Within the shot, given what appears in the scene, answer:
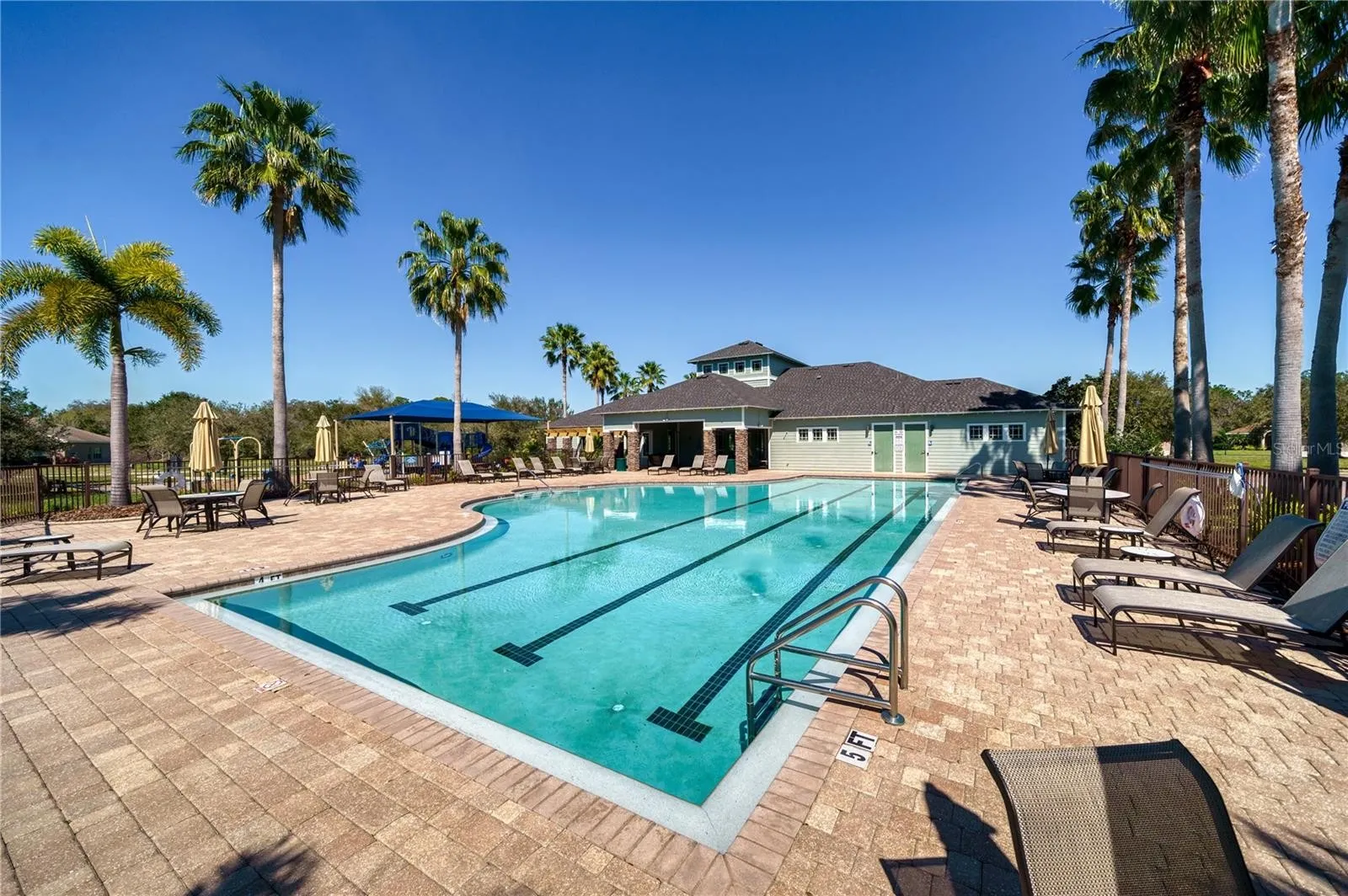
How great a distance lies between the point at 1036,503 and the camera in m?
11.9

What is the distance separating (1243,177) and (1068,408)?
10014mm

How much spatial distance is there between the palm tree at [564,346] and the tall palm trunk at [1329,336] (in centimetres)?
3716

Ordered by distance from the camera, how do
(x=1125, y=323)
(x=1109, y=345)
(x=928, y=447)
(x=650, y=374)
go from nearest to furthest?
(x=1125, y=323) < (x=1109, y=345) < (x=928, y=447) < (x=650, y=374)

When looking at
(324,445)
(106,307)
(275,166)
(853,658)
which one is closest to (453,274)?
(275,166)

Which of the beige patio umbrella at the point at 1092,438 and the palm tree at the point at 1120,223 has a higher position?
the palm tree at the point at 1120,223

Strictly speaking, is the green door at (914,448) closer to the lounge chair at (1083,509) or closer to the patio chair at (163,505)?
the lounge chair at (1083,509)

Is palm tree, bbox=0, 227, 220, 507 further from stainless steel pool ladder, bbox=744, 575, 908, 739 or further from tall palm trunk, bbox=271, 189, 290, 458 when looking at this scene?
stainless steel pool ladder, bbox=744, 575, 908, 739

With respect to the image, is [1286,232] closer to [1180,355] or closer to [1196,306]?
[1196,306]

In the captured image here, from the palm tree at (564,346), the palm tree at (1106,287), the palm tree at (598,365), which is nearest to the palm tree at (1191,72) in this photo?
the palm tree at (1106,287)

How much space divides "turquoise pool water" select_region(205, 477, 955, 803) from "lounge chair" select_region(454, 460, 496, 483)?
10155 mm

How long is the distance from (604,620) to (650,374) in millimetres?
43014

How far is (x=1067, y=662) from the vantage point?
427 cm

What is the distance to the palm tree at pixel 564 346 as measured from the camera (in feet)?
132

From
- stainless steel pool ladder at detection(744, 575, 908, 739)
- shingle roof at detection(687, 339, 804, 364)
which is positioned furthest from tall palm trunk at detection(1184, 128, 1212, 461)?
shingle roof at detection(687, 339, 804, 364)
